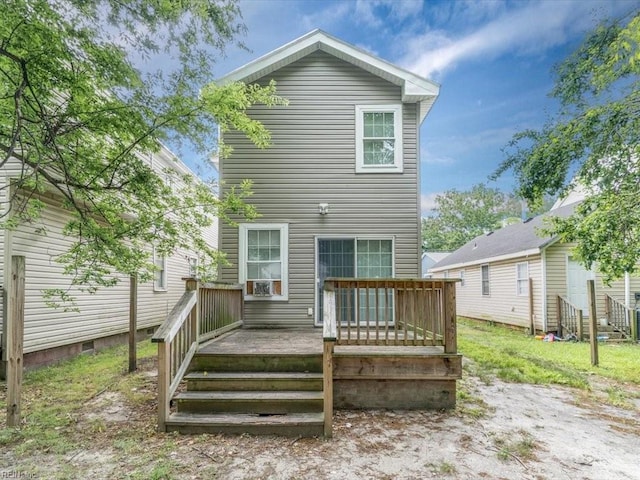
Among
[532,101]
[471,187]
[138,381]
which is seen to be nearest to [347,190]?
[138,381]

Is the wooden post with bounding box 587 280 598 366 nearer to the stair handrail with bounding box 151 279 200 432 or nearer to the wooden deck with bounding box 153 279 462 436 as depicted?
the wooden deck with bounding box 153 279 462 436

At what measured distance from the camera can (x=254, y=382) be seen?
4.24 metres

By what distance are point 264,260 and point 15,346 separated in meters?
4.13

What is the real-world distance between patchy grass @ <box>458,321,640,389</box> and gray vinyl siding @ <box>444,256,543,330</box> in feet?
5.48

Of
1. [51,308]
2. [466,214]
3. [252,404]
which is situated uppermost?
[466,214]

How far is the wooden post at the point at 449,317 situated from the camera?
4.30m

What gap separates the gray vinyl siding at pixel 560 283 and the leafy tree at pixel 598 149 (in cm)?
492

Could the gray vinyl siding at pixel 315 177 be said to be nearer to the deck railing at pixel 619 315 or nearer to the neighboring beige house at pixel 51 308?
the neighboring beige house at pixel 51 308

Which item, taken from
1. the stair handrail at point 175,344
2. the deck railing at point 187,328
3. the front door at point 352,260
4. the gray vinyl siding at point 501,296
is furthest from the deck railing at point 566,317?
the stair handrail at point 175,344

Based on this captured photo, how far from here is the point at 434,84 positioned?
709cm

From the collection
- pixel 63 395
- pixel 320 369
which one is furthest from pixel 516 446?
pixel 63 395

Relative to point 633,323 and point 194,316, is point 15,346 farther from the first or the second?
point 633,323

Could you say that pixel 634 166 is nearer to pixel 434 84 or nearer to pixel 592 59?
pixel 592 59

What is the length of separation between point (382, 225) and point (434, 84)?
3.02 metres
